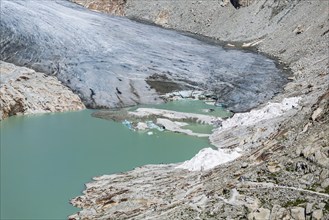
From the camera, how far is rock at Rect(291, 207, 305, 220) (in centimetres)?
921

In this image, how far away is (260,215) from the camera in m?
9.68

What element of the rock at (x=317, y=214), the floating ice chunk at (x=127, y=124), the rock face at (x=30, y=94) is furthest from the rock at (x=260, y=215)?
the rock face at (x=30, y=94)

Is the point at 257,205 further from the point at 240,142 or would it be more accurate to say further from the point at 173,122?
the point at 173,122

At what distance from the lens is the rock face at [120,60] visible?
26.9 m

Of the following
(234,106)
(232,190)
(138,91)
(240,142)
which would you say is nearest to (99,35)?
(138,91)

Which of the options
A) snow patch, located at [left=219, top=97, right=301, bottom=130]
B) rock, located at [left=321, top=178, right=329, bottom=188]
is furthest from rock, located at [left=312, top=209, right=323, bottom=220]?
snow patch, located at [left=219, top=97, right=301, bottom=130]

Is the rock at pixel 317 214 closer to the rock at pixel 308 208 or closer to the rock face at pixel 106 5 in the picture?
the rock at pixel 308 208

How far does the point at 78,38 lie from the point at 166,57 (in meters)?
4.95

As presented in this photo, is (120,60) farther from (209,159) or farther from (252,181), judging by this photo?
(252,181)

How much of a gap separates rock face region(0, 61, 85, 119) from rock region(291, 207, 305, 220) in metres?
17.7

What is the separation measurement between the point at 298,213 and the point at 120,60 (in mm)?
20951

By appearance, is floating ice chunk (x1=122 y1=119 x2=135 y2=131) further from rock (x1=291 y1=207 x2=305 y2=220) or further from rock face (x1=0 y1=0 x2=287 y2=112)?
rock (x1=291 y1=207 x2=305 y2=220)

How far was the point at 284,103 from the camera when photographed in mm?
21188

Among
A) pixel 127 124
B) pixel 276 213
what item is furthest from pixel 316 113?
pixel 127 124
